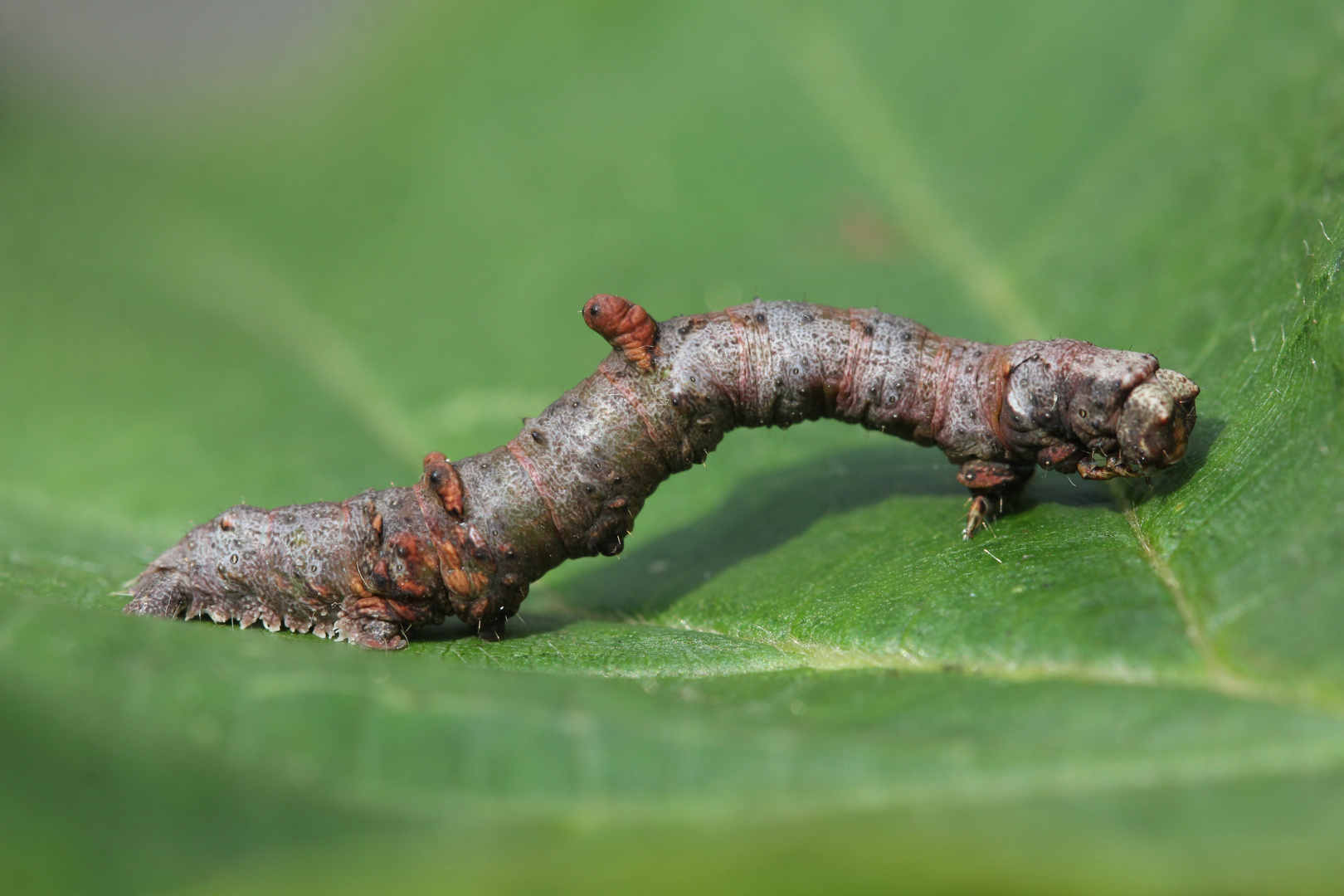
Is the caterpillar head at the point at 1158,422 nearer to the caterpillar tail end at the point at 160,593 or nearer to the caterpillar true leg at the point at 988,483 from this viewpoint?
the caterpillar true leg at the point at 988,483

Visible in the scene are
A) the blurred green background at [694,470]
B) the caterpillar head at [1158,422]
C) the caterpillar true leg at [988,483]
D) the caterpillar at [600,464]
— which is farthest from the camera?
the caterpillar at [600,464]

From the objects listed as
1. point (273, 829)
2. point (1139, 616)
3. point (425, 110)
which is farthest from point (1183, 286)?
point (425, 110)

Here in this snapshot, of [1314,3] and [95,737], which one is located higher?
[1314,3]

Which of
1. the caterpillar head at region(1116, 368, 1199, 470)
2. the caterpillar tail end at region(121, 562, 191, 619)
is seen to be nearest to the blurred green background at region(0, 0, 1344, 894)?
the caterpillar head at region(1116, 368, 1199, 470)

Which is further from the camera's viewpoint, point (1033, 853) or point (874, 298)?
point (874, 298)

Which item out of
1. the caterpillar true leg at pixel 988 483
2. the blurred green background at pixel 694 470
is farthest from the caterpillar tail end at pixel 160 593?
the caterpillar true leg at pixel 988 483

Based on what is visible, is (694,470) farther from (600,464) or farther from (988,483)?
(988,483)

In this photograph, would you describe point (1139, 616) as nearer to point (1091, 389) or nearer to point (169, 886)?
point (1091, 389)
